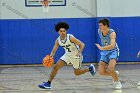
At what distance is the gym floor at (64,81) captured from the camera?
916 centimetres

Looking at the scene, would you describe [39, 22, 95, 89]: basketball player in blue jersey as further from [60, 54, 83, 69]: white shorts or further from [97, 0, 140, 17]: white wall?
[97, 0, 140, 17]: white wall

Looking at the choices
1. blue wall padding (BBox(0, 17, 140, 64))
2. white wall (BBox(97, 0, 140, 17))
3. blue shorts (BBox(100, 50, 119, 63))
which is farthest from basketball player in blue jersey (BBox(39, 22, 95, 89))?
white wall (BBox(97, 0, 140, 17))

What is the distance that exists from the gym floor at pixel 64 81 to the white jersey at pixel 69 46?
868 millimetres

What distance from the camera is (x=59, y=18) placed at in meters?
15.3

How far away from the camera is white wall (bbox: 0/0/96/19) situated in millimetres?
15117

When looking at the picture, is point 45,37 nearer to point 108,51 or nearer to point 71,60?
point 71,60

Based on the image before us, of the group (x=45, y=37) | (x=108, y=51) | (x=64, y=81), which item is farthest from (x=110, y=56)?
(x=45, y=37)

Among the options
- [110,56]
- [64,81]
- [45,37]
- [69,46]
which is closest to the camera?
[110,56]

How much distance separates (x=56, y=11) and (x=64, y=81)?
5.11 m

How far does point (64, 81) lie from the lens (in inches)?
424

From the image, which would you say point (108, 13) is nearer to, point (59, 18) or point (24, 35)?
point (59, 18)

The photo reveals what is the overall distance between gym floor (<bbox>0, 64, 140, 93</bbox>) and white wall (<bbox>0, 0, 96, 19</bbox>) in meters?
2.12

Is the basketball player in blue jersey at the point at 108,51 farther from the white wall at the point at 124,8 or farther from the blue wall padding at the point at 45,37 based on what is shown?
the white wall at the point at 124,8

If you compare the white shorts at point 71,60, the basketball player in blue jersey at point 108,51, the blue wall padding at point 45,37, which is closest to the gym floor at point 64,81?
the basketball player in blue jersey at point 108,51
